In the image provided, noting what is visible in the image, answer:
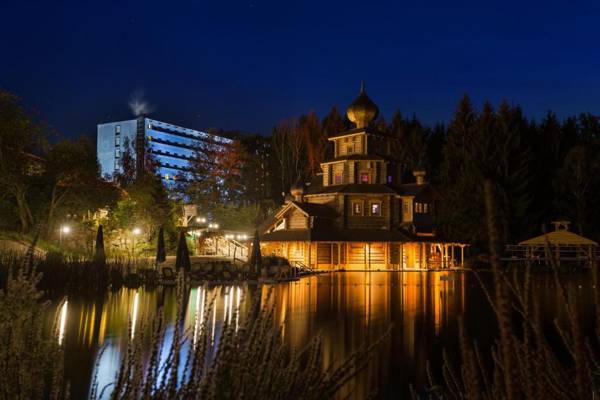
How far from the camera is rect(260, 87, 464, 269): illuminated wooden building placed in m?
48.1

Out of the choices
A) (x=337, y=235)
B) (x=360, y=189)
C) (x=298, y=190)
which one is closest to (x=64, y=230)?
(x=298, y=190)

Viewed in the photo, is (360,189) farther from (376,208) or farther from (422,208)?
(422,208)

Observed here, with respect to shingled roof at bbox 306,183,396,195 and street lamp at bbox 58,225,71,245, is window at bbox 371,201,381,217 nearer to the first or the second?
shingled roof at bbox 306,183,396,195

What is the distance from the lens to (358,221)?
165ft

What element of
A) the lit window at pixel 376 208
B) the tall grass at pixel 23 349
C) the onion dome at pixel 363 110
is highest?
the onion dome at pixel 363 110

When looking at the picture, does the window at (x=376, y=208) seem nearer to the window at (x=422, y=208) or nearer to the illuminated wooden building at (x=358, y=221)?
the illuminated wooden building at (x=358, y=221)

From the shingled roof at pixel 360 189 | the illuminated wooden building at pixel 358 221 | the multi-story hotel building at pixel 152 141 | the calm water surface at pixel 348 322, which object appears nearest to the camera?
the calm water surface at pixel 348 322

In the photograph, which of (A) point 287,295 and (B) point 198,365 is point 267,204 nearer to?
(A) point 287,295

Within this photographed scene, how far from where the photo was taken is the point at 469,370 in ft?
9.11

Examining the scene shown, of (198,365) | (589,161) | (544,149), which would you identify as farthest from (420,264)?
(198,365)

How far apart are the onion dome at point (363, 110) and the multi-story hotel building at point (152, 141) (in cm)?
5786

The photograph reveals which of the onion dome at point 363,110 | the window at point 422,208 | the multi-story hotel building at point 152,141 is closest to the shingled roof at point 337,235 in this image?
the window at point 422,208

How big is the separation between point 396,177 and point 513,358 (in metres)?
54.6

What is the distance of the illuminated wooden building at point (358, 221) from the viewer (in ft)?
158
